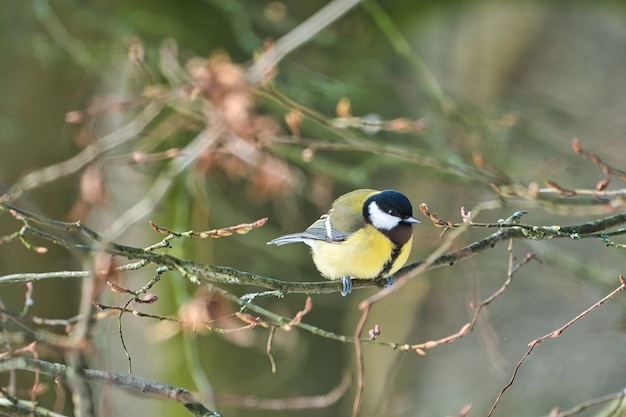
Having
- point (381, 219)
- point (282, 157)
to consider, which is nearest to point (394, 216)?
point (381, 219)

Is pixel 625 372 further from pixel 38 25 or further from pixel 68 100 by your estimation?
pixel 38 25

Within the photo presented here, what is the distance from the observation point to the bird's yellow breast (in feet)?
8.02

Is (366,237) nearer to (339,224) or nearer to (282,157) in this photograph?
(339,224)

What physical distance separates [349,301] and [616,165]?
1.80 m

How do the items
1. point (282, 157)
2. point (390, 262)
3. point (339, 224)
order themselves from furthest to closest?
1. point (282, 157)
2. point (339, 224)
3. point (390, 262)

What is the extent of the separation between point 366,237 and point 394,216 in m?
0.12

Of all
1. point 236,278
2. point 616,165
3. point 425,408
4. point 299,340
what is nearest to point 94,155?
point 236,278

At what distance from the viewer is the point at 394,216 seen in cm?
250

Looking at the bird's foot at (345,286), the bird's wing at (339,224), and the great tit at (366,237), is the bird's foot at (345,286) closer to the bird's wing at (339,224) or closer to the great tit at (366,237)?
the great tit at (366,237)

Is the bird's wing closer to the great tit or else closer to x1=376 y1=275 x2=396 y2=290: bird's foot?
the great tit

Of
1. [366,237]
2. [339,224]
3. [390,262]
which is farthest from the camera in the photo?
[339,224]

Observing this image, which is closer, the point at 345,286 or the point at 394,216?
the point at 345,286

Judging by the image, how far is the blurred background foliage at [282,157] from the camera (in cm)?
347

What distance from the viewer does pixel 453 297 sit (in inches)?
266
